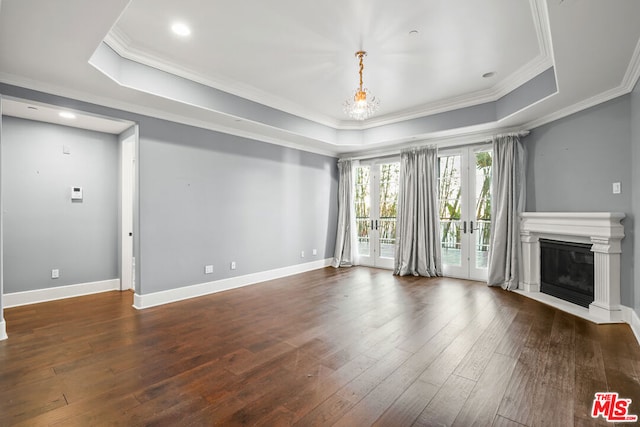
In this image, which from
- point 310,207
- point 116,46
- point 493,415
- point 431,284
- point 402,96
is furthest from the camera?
point 310,207

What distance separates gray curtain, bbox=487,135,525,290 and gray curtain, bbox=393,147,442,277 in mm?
1030

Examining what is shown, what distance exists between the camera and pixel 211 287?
15.5 ft

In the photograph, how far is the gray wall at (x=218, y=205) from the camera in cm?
412

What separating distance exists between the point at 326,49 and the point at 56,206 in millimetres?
4587

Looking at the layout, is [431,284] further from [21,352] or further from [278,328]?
[21,352]

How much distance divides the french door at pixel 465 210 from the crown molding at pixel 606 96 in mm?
968

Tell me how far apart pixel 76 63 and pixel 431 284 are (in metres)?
5.69

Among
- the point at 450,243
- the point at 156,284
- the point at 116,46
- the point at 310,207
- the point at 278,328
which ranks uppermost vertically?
the point at 116,46

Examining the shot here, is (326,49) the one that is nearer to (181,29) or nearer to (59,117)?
(181,29)

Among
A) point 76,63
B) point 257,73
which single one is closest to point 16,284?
point 76,63

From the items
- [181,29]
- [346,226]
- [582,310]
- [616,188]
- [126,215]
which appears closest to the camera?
[181,29]

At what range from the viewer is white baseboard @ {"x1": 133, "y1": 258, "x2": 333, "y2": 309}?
4.05 metres

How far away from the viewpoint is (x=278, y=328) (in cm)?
Result: 331

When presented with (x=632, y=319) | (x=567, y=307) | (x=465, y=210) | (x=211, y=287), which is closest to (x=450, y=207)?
(x=465, y=210)
